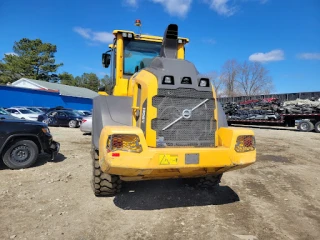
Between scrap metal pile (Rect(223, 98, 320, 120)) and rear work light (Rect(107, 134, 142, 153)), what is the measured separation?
61.2 feet

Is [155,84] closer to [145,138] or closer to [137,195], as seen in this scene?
[145,138]

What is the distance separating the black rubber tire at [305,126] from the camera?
60.5ft

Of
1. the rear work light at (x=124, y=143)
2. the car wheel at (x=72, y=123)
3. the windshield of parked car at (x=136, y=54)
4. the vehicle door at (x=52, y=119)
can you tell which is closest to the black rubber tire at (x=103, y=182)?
the rear work light at (x=124, y=143)

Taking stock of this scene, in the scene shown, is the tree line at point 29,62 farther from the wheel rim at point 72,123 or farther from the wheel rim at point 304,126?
the wheel rim at point 304,126

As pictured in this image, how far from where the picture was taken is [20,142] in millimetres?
6043

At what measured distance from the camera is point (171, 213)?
3793mm

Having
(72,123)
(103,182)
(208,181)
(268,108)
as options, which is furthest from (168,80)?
(268,108)

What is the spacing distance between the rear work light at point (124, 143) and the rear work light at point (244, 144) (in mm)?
1378

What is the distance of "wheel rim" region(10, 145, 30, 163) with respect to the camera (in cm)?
596

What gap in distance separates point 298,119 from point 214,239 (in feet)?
62.2

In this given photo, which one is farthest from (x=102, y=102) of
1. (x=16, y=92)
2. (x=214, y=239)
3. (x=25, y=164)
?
(x=16, y=92)

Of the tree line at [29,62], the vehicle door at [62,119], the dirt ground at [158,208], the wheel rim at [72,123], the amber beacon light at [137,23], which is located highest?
the tree line at [29,62]

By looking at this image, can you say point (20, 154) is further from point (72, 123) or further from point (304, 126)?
point (304, 126)

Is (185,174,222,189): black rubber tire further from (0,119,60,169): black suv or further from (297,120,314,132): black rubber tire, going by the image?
(297,120,314,132): black rubber tire
